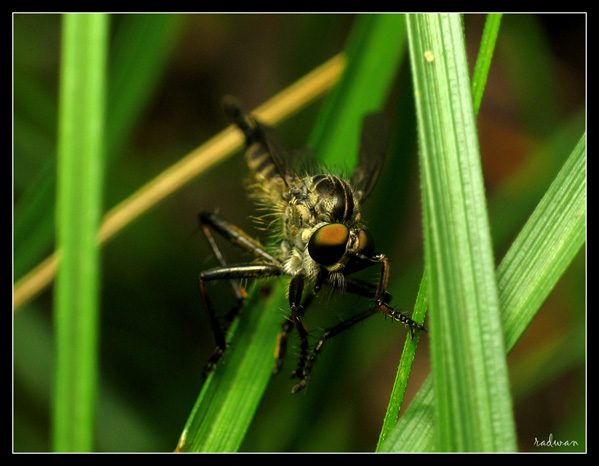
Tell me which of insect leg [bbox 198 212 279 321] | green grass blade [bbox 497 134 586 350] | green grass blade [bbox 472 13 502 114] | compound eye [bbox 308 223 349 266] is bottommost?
green grass blade [bbox 497 134 586 350]

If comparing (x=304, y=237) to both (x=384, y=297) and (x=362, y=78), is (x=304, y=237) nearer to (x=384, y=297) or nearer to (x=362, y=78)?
(x=384, y=297)

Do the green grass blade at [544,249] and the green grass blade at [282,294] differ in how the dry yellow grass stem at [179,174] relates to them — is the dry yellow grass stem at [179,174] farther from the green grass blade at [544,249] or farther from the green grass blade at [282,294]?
the green grass blade at [544,249]

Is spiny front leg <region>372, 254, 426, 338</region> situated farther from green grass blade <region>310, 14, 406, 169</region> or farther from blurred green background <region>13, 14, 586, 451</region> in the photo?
green grass blade <region>310, 14, 406, 169</region>

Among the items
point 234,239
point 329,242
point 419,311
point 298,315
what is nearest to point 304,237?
point 329,242

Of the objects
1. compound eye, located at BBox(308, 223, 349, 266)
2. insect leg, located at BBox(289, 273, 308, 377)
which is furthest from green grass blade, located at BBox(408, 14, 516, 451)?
insect leg, located at BBox(289, 273, 308, 377)

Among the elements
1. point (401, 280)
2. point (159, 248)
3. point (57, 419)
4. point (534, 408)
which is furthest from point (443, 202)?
point (534, 408)

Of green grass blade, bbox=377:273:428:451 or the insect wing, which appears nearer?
green grass blade, bbox=377:273:428:451

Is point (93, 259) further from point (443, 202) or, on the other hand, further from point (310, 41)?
point (310, 41)
